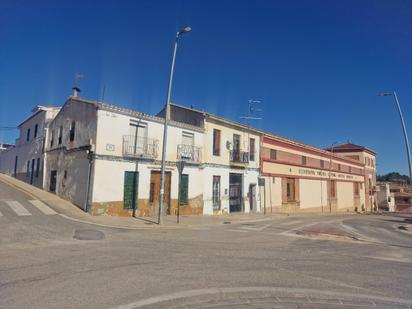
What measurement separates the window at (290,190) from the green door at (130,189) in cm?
1852

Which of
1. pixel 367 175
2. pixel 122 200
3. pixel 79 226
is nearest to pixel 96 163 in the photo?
pixel 122 200

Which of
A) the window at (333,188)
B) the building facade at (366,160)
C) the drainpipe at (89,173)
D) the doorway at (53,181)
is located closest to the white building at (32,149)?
the doorway at (53,181)

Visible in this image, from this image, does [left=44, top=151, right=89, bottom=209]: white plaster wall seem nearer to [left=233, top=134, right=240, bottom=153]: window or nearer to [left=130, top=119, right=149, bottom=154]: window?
[left=130, top=119, right=149, bottom=154]: window

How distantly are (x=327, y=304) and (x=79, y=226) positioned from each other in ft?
32.9

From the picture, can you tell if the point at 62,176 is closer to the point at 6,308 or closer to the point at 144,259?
the point at 144,259

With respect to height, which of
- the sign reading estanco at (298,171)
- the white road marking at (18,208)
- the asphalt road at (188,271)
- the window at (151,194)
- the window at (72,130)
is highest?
the window at (72,130)

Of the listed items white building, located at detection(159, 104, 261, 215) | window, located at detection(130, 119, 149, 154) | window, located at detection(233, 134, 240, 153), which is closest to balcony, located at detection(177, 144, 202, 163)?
white building, located at detection(159, 104, 261, 215)

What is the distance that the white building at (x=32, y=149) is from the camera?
2473 centimetres

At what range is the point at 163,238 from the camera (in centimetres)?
1069

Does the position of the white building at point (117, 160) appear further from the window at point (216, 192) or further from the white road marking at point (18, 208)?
the white road marking at point (18, 208)

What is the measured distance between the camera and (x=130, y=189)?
17500 mm

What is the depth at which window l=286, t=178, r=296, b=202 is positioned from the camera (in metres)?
31.1

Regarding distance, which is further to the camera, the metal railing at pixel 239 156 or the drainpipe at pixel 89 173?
the metal railing at pixel 239 156

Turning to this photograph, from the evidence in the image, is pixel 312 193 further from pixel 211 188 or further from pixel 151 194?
pixel 151 194
